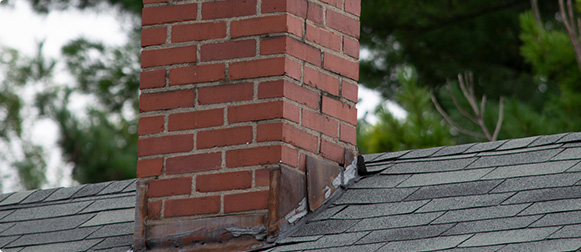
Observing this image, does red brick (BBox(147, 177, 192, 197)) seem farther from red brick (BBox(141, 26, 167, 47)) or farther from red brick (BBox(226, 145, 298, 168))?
red brick (BBox(141, 26, 167, 47))

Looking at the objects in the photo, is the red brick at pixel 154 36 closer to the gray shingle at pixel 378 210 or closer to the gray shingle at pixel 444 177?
the gray shingle at pixel 378 210

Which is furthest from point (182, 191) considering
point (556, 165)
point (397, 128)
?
point (397, 128)

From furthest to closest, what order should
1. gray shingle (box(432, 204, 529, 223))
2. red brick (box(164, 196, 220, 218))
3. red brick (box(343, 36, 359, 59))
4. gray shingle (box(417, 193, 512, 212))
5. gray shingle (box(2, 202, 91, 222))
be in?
1. gray shingle (box(2, 202, 91, 222))
2. red brick (box(343, 36, 359, 59))
3. red brick (box(164, 196, 220, 218))
4. gray shingle (box(417, 193, 512, 212))
5. gray shingle (box(432, 204, 529, 223))

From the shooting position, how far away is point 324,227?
3.20 m

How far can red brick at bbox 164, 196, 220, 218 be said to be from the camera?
3.20m

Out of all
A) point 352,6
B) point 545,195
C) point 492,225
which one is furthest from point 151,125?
point 545,195

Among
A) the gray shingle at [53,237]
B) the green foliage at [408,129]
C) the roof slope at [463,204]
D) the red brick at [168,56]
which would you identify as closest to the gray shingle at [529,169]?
the roof slope at [463,204]

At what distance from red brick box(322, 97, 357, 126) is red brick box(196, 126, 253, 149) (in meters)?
0.34

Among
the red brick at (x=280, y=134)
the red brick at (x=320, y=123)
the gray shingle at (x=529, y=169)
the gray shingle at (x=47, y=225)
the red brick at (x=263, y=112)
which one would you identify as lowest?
the gray shingle at (x=47, y=225)

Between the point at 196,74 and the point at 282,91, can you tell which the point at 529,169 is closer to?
the point at 282,91

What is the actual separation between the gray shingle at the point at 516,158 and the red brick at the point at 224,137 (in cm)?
85

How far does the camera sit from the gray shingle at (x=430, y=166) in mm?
3482

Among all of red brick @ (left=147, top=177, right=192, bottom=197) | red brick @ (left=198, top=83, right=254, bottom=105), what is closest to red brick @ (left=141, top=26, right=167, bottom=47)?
red brick @ (left=198, top=83, right=254, bottom=105)

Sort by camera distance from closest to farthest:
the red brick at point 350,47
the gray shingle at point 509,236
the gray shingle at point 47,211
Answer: the gray shingle at point 509,236 → the red brick at point 350,47 → the gray shingle at point 47,211
